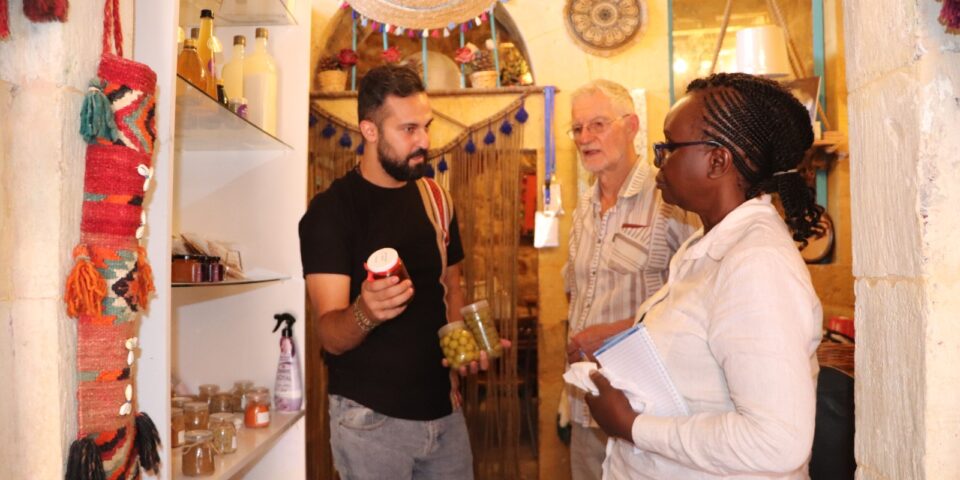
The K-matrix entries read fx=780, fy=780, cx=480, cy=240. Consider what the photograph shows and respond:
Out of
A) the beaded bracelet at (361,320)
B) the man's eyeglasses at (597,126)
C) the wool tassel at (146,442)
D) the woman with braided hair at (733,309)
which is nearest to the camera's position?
the woman with braided hair at (733,309)

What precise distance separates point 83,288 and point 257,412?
4.36 feet

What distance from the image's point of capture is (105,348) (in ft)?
4.00

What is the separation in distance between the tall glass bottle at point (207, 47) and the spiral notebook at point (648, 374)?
141cm

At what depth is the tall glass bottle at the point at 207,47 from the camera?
7.30 ft

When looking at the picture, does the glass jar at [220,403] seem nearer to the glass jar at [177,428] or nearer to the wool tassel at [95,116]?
the glass jar at [177,428]

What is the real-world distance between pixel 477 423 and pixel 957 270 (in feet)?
12.0

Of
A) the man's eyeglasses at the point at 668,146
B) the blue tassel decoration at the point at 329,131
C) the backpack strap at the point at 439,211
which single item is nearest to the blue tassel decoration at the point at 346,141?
the blue tassel decoration at the point at 329,131

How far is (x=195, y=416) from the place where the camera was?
2.09 meters

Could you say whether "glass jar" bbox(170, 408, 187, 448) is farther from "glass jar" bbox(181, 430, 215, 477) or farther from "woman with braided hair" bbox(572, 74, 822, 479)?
"woman with braided hair" bbox(572, 74, 822, 479)

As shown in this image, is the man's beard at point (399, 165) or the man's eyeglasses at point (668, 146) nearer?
the man's eyeglasses at point (668, 146)

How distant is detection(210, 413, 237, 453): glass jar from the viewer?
2.07 meters

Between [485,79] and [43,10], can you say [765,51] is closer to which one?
[485,79]

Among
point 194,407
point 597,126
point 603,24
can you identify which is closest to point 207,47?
point 194,407

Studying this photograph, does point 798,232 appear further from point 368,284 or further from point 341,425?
point 341,425
